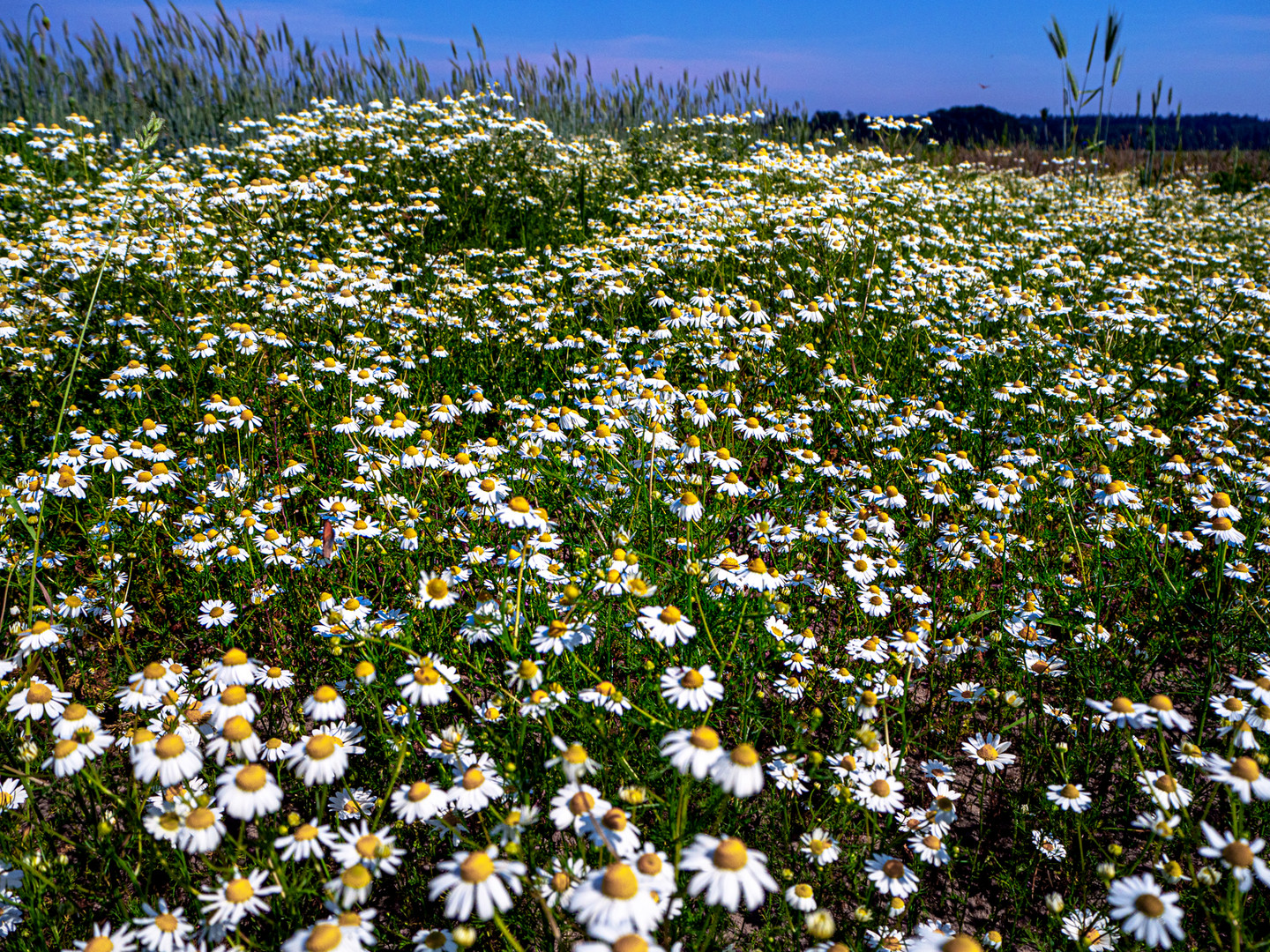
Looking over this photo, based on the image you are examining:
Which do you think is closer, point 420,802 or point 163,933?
point 163,933

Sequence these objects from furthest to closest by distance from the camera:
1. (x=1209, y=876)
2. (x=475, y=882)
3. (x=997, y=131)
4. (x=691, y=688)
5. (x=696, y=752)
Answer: (x=997, y=131) → (x=691, y=688) → (x=1209, y=876) → (x=696, y=752) → (x=475, y=882)

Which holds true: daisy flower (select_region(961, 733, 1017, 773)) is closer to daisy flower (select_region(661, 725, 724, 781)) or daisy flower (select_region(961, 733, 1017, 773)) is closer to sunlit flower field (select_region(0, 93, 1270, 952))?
sunlit flower field (select_region(0, 93, 1270, 952))

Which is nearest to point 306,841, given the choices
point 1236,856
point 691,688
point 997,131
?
point 691,688

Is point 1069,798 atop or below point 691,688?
below

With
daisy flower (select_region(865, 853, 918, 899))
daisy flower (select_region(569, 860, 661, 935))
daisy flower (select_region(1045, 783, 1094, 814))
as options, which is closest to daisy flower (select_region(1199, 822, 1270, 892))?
daisy flower (select_region(1045, 783, 1094, 814))

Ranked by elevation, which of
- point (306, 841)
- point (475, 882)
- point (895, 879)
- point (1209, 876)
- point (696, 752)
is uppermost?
point (696, 752)

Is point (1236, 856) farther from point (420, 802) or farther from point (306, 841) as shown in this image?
point (306, 841)

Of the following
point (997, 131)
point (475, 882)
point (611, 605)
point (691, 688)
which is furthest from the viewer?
point (997, 131)

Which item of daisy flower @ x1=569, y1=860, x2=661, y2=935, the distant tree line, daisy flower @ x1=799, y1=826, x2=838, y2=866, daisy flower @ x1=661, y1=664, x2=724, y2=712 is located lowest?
daisy flower @ x1=799, y1=826, x2=838, y2=866

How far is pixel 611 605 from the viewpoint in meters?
2.34

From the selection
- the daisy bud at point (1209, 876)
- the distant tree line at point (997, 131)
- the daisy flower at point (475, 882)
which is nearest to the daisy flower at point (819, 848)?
the daisy bud at point (1209, 876)

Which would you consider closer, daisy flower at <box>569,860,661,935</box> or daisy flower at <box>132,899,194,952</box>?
daisy flower at <box>569,860,661,935</box>

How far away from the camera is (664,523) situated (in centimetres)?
298

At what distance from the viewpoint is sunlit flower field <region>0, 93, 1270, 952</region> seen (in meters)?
1.57
